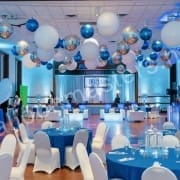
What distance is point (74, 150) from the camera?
7.44 meters

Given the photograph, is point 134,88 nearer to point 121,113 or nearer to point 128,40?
point 121,113

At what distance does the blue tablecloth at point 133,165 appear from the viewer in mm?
4031

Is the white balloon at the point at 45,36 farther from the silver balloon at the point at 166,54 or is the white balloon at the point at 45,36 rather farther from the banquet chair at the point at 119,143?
the silver balloon at the point at 166,54

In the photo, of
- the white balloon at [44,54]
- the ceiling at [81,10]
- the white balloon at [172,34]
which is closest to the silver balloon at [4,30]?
the ceiling at [81,10]

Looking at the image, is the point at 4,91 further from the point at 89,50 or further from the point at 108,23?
the point at 108,23

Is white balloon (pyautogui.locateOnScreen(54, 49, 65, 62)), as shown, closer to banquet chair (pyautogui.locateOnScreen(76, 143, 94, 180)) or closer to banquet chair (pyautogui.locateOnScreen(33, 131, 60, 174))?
banquet chair (pyautogui.locateOnScreen(33, 131, 60, 174))

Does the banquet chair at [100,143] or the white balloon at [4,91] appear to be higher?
the white balloon at [4,91]

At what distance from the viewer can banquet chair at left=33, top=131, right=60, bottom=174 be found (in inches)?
278

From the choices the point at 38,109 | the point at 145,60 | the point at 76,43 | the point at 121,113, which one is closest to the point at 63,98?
the point at 38,109

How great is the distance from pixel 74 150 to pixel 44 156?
0.63m

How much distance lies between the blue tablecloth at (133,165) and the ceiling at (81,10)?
4.77 metres

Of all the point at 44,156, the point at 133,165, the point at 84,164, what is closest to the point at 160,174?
the point at 133,165

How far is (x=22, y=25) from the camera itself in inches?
444

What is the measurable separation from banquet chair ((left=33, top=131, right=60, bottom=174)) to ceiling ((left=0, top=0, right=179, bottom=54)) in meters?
3.18
